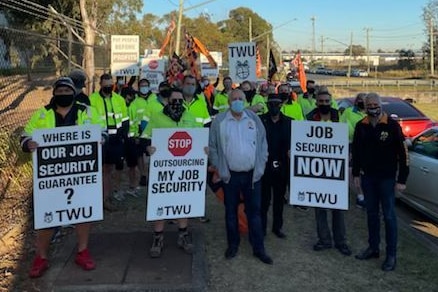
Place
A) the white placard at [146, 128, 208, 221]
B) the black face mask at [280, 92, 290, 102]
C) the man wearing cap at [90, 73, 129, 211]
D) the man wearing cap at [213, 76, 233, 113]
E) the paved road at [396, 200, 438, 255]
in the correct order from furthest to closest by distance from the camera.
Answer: the man wearing cap at [213, 76, 233, 113] → the black face mask at [280, 92, 290, 102] → the man wearing cap at [90, 73, 129, 211] → the paved road at [396, 200, 438, 255] → the white placard at [146, 128, 208, 221]

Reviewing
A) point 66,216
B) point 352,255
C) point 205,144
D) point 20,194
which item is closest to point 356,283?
point 352,255

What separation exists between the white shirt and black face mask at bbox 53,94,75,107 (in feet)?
5.67

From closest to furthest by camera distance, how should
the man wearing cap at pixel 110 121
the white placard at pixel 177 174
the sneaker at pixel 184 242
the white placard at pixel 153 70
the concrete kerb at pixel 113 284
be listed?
the concrete kerb at pixel 113 284, the white placard at pixel 177 174, the sneaker at pixel 184 242, the man wearing cap at pixel 110 121, the white placard at pixel 153 70

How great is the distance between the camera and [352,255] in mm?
6746

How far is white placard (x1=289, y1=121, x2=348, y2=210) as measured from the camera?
268 inches

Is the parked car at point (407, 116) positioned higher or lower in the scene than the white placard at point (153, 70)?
lower

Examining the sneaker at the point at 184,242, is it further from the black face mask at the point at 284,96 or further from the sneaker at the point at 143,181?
the sneaker at the point at 143,181

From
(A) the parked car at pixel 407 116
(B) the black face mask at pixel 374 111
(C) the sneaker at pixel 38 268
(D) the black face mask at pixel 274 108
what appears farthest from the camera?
(A) the parked car at pixel 407 116

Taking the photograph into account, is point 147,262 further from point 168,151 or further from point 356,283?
point 356,283

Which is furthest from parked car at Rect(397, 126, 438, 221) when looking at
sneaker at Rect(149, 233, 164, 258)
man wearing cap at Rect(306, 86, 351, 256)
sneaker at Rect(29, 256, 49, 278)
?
sneaker at Rect(29, 256, 49, 278)

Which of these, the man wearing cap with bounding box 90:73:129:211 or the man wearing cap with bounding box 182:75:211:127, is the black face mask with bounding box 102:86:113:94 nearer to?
the man wearing cap with bounding box 90:73:129:211

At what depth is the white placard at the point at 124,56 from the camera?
17203 millimetres

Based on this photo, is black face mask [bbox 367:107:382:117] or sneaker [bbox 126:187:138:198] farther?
sneaker [bbox 126:187:138:198]


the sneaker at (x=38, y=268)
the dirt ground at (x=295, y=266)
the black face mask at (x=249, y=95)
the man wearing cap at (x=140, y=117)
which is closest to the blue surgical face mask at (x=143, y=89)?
the man wearing cap at (x=140, y=117)
